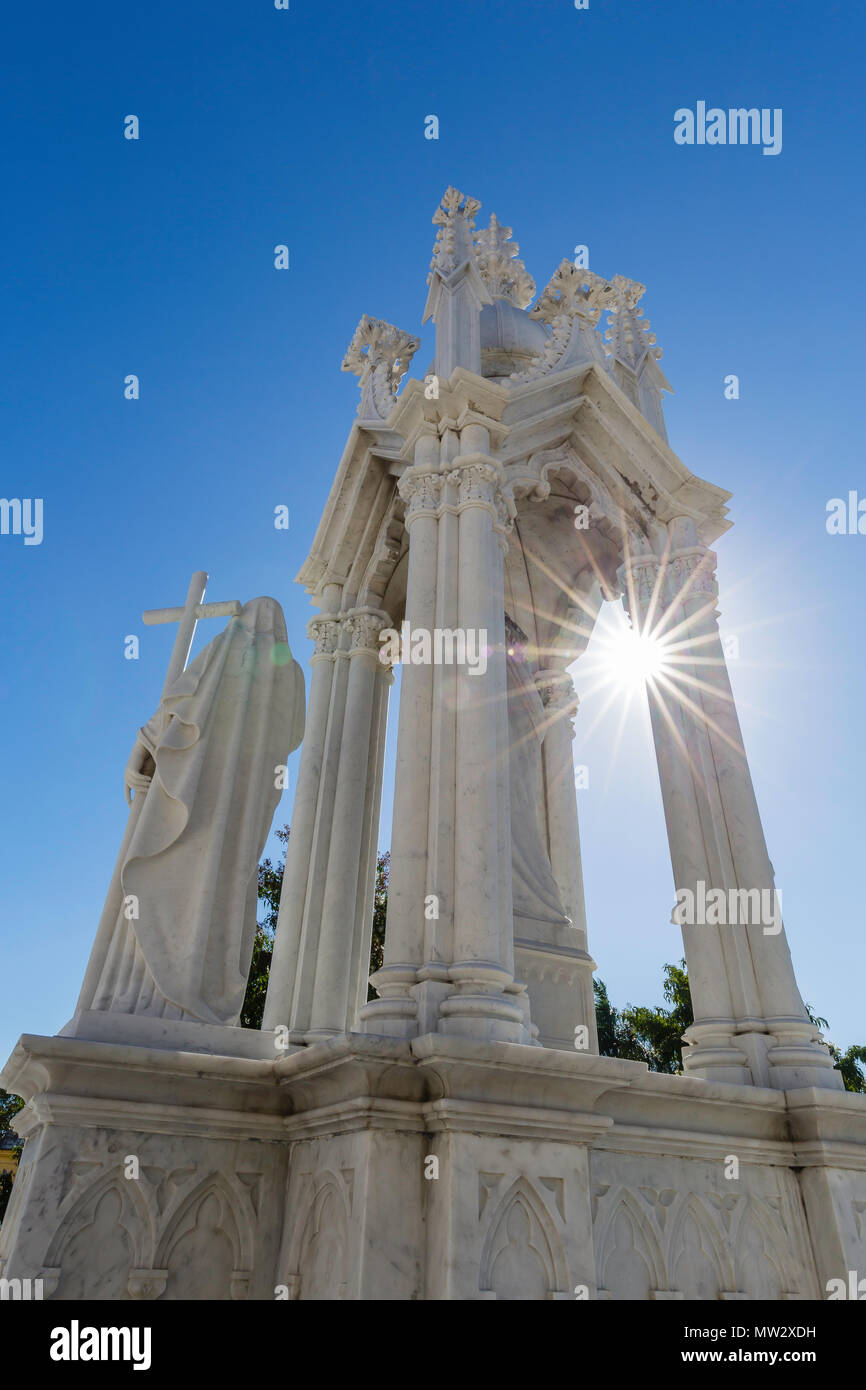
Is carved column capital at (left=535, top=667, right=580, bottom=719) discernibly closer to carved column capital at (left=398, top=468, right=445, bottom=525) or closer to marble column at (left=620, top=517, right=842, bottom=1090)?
marble column at (left=620, top=517, right=842, bottom=1090)

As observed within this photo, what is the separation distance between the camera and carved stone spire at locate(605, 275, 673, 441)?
10336 mm

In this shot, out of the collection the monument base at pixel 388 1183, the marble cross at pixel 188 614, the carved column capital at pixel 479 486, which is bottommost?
the monument base at pixel 388 1183

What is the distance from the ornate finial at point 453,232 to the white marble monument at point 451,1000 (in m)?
0.03

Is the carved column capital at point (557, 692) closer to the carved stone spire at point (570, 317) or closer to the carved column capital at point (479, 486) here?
the carved column capital at point (479, 486)

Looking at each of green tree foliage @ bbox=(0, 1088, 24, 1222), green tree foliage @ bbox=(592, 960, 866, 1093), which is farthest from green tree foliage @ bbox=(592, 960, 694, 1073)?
green tree foliage @ bbox=(0, 1088, 24, 1222)

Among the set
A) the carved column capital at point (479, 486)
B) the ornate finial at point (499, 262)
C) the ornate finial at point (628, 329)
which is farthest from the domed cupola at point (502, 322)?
the carved column capital at point (479, 486)

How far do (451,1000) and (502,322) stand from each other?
917 centimetres

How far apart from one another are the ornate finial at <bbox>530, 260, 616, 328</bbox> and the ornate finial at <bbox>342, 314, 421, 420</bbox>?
6.99 feet

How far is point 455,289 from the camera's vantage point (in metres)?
9.18

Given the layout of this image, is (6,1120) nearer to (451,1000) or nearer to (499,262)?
(451,1000)

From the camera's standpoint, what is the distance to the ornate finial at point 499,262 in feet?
35.1
